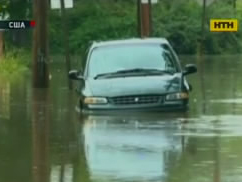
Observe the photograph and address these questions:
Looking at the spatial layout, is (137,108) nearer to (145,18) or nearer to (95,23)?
(145,18)

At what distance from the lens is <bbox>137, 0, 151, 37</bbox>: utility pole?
1355 inches

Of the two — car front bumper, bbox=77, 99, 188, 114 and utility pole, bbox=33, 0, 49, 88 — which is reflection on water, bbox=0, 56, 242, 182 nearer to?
car front bumper, bbox=77, 99, 188, 114

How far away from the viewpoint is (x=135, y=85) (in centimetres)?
1706

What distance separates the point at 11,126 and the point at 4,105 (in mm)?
3954

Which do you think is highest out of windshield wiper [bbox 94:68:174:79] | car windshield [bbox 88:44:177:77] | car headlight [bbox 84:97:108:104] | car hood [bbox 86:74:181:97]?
car windshield [bbox 88:44:177:77]

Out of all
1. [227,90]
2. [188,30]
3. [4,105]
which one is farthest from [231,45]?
[4,105]

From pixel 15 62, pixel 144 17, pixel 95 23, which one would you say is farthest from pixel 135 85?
pixel 95 23

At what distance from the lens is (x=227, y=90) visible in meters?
23.5

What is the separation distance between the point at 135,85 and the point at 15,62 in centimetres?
1905

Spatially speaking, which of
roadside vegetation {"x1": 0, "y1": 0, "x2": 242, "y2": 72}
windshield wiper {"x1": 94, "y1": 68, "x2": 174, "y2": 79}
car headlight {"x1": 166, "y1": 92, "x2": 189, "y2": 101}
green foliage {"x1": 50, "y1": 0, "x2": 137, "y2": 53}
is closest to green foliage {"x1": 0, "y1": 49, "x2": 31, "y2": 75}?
windshield wiper {"x1": 94, "y1": 68, "x2": 174, "y2": 79}

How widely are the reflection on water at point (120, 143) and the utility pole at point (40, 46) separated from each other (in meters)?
2.86

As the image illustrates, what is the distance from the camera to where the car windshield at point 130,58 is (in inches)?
713

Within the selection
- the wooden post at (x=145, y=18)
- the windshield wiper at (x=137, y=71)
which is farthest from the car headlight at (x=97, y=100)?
the wooden post at (x=145, y=18)

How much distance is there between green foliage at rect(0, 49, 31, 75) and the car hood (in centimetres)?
1589
